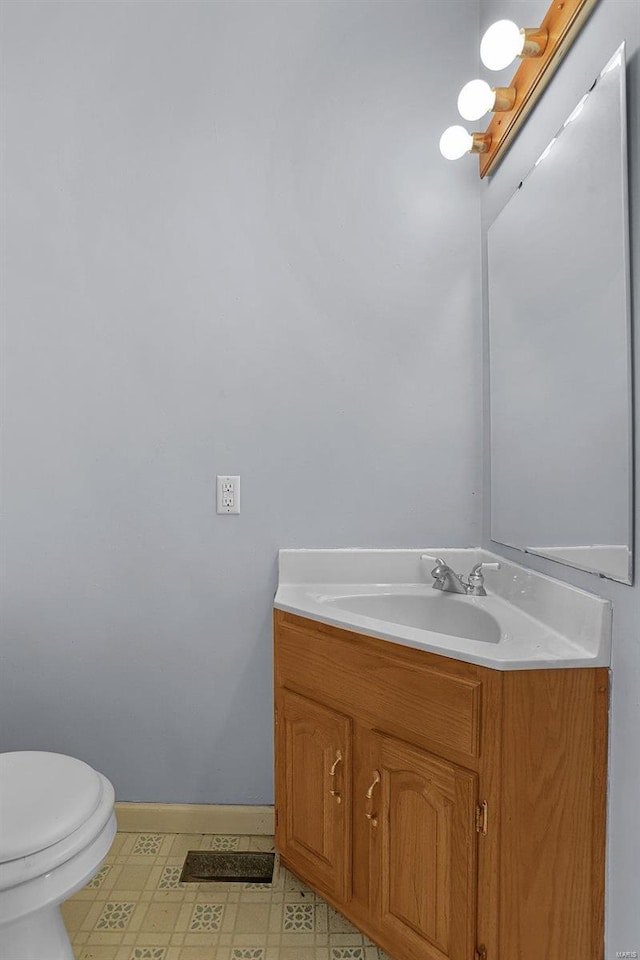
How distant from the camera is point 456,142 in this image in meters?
1.48

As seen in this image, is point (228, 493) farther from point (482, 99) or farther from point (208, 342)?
point (482, 99)

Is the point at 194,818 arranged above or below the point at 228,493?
below

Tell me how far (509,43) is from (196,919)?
2112 mm

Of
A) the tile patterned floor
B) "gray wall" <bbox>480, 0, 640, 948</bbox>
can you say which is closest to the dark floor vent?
the tile patterned floor

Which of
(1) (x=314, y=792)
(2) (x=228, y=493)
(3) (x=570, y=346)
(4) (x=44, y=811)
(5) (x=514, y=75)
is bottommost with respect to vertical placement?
(1) (x=314, y=792)

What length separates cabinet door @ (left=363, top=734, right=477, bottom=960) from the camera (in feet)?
3.53

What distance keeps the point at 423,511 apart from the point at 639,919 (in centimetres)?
102

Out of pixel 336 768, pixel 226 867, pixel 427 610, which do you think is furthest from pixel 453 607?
pixel 226 867

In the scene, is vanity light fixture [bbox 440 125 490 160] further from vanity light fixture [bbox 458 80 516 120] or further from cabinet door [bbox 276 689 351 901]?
cabinet door [bbox 276 689 351 901]

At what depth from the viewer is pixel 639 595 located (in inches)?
36.7

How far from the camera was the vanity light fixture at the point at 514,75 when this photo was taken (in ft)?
3.73

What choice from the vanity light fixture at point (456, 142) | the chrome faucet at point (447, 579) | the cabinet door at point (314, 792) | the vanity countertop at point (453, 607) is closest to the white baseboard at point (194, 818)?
A: the cabinet door at point (314, 792)

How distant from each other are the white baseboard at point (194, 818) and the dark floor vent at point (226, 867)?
0.08m

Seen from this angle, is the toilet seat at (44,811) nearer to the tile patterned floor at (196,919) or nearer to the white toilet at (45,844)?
the white toilet at (45,844)
